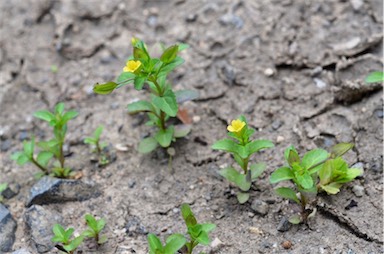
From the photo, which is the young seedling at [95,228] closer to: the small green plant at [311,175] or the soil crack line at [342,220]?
the small green plant at [311,175]

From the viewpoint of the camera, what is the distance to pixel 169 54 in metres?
3.04

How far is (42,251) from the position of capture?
2941 mm

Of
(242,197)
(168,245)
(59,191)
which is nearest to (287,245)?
(242,197)

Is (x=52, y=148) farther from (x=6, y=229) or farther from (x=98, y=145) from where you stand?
(x=6, y=229)

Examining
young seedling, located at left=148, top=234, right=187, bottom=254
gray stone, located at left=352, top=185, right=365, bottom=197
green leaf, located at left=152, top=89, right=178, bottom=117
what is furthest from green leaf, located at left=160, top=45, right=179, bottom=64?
gray stone, located at left=352, top=185, right=365, bottom=197

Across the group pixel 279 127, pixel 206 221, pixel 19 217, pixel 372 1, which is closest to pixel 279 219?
pixel 206 221

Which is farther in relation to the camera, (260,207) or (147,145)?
(147,145)

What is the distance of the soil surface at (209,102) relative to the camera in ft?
9.82

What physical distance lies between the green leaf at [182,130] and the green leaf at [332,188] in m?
0.86

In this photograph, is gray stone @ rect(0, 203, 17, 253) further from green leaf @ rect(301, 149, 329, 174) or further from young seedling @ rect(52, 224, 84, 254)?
green leaf @ rect(301, 149, 329, 174)

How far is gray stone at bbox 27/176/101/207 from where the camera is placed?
3170 millimetres

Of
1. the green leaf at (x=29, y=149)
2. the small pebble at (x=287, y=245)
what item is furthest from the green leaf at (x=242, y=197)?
the green leaf at (x=29, y=149)

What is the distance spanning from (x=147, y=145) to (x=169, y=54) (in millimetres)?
586

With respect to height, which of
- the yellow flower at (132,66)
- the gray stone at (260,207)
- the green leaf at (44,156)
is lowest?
the gray stone at (260,207)
